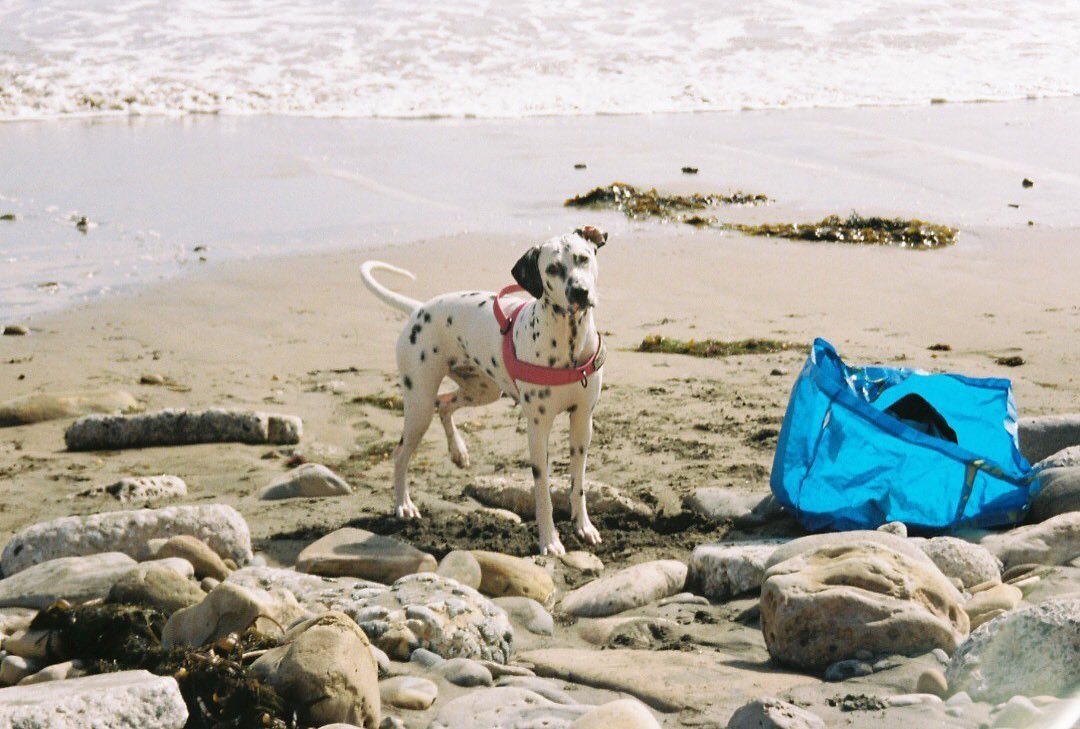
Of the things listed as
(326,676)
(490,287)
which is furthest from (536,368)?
(490,287)

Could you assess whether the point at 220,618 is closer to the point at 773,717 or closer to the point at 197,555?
the point at 197,555

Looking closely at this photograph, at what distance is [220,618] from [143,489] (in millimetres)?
2465

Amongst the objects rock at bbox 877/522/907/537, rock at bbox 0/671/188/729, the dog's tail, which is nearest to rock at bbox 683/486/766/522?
rock at bbox 877/522/907/537

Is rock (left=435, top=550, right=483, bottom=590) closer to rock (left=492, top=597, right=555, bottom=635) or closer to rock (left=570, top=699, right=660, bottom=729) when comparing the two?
rock (left=492, top=597, right=555, bottom=635)

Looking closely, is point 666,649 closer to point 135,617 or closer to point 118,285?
point 135,617

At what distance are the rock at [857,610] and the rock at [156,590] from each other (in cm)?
208

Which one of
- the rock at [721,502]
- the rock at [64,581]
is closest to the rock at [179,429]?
the rock at [64,581]

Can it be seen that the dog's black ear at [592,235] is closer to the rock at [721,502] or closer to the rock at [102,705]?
the rock at [721,502]

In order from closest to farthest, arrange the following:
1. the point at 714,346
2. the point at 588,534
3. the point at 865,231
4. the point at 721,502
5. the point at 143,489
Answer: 1. the point at 588,534
2. the point at 721,502
3. the point at 143,489
4. the point at 714,346
5. the point at 865,231

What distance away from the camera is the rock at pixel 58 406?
7.64 m

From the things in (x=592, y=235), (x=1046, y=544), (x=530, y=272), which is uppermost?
(x=592, y=235)

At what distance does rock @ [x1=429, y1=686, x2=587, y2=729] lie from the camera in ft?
11.8

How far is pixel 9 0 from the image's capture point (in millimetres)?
25672

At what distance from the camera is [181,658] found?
3949 mm
